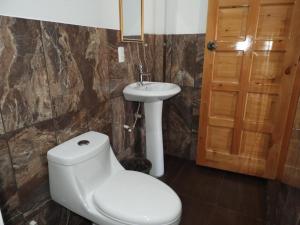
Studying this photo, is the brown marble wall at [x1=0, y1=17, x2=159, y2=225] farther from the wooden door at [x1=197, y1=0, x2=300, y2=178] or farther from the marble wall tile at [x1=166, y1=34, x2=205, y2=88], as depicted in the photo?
the wooden door at [x1=197, y1=0, x2=300, y2=178]

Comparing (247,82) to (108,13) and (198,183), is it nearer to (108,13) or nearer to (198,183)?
(198,183)

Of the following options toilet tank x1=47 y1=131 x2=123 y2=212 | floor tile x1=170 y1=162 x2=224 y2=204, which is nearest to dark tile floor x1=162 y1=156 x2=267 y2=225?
floor tile x1=170 y1=162 x2=224 y2=204

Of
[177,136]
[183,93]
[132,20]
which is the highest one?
[132,20]

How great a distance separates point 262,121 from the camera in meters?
1.89

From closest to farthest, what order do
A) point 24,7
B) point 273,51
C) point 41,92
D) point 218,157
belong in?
point 24,7 < point 41,92 < point 273,51 < point 218,157

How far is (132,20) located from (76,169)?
50.4 inches

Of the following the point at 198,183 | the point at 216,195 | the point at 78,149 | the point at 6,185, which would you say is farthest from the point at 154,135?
the point at 6,185

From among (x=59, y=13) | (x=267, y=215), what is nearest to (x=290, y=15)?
(x=267, y=215)

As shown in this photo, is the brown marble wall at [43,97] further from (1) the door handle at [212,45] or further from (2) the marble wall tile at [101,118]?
(1) the door handle at [212,45]

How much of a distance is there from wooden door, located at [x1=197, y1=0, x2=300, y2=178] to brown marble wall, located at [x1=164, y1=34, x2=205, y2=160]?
112 mm

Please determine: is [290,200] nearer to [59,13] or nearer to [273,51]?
[273,51]

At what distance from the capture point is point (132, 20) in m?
1.79

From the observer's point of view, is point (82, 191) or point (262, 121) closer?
point (82, 191)

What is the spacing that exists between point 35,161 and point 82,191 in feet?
0.98
